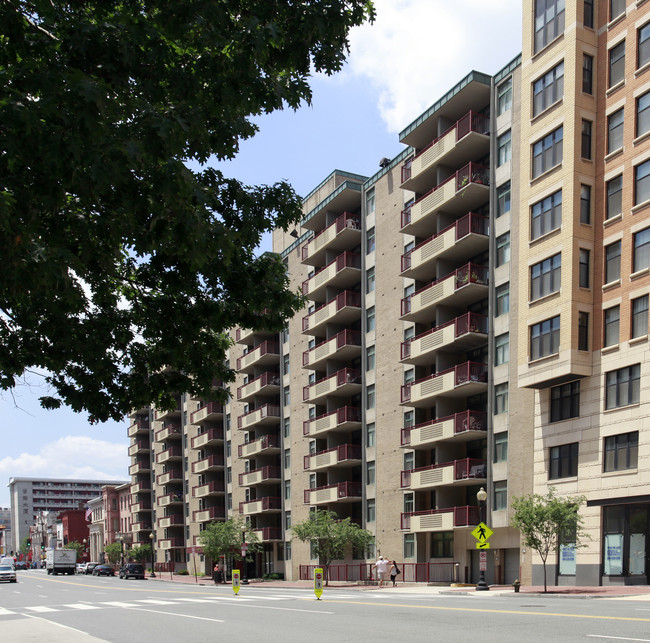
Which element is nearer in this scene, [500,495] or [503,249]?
[500,495]

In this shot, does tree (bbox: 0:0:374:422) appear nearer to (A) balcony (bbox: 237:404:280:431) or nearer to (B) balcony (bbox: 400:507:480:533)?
(B) balcony (bbox: 400:507:480:533)

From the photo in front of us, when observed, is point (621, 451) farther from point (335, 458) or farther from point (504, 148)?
point (335, 458)

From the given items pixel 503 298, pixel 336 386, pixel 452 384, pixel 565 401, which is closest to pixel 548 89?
pixel 503 298

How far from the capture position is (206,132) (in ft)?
32.4

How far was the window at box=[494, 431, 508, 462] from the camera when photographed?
3975 cm

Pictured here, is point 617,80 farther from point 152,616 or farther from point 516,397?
point 152,616

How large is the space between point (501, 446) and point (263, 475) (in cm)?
3252

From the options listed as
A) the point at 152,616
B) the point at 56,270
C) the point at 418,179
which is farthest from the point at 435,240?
the point at 56,270

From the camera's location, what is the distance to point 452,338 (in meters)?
42.4

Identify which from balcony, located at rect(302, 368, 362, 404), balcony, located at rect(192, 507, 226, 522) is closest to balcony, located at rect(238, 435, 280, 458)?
balcony, located at rect(302, 368, 362, 404)

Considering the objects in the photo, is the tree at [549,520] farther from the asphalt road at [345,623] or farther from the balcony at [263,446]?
the balcony at [263,446]

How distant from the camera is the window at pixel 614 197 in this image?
34.7 meters

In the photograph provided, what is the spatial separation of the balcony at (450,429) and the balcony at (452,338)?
3799 millimetres

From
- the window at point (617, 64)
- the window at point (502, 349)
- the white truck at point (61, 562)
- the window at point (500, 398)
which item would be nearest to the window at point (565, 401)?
the window at point (500, 398)
